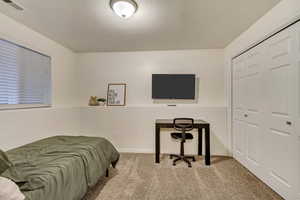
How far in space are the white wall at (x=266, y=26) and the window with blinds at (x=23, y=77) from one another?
3635mm

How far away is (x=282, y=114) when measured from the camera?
218 centimetres

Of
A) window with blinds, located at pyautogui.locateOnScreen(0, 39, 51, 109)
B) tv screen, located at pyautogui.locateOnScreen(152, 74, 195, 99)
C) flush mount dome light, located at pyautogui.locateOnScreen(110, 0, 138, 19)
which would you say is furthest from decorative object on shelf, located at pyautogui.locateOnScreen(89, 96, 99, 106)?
flush mount dome light, located at pyautogui.locateOnScreen(110, 0, 138, 19)

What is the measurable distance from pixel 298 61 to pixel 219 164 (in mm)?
2247

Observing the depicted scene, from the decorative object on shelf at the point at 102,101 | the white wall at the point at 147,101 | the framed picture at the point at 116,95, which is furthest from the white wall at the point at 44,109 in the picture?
the framed picture at the point at 116,95

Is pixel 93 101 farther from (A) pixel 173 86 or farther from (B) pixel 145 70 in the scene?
(A) pixel 173 86

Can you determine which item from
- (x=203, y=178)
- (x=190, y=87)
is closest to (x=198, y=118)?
(x=190, y=87)

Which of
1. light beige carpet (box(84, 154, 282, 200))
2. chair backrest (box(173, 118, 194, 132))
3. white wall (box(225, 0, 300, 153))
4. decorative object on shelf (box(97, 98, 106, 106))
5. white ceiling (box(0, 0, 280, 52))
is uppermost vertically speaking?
white ceiling (box(0, 0, 280, 52))

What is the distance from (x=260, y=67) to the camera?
267cm

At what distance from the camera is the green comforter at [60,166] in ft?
4.81

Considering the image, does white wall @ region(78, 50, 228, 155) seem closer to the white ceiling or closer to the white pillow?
the white ceiling

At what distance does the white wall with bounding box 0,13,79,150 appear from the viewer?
247 cm

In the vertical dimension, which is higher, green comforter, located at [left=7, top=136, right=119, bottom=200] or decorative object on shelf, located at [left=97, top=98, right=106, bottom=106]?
decorative object on shelf, located at [left=97, top=98, right=106, bottom=106]

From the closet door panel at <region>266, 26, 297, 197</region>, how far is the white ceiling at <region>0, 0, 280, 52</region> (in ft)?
1.93

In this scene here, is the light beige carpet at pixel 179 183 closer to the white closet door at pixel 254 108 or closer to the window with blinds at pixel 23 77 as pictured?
the white closet door at pixel 254 108
